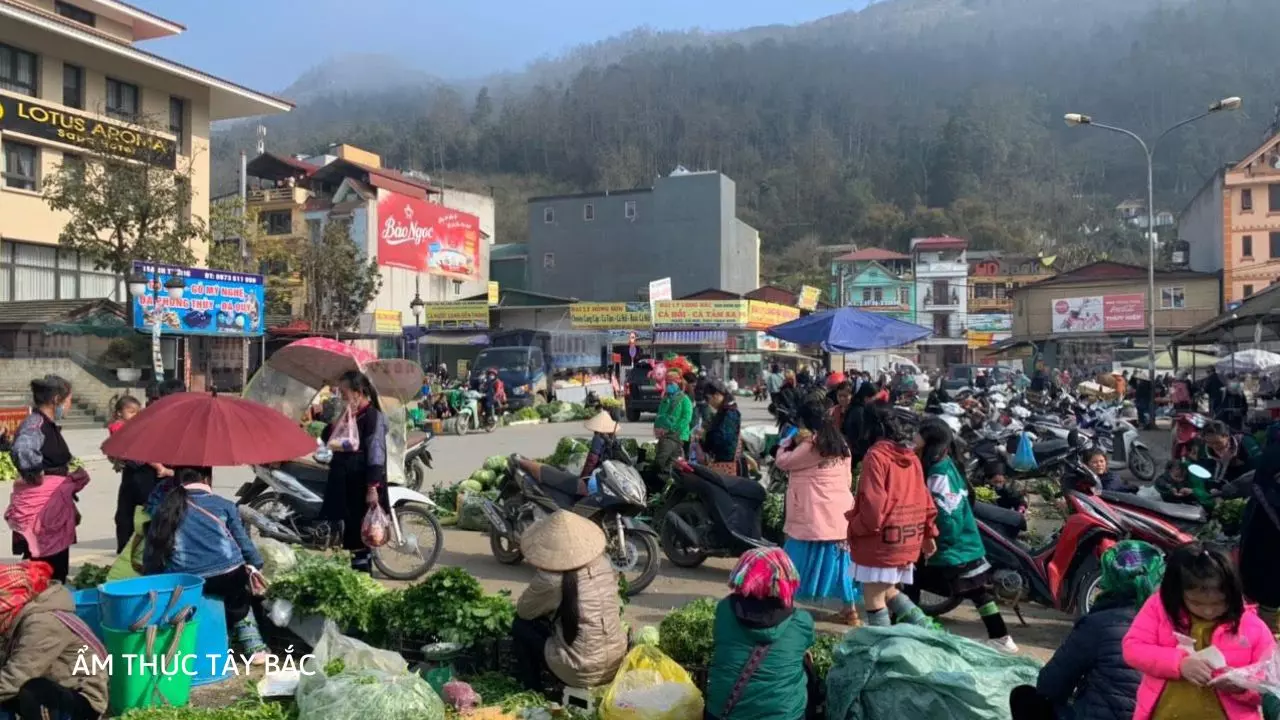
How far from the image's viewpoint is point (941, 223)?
3413 inches

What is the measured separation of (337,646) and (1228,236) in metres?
51.2

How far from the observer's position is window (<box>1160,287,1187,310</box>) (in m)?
47.2

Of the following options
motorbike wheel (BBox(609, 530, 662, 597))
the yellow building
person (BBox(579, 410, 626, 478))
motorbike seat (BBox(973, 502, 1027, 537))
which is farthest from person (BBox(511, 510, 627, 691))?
the yellow building

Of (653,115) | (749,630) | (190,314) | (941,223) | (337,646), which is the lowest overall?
(337,646)

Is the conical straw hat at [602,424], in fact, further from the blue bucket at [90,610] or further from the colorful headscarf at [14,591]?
the colorful headscarf at [14,591]

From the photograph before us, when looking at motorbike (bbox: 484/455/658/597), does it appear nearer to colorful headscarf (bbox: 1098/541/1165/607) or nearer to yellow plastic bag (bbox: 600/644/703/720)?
yellow plastic bag (bbox: 600/644/703/720)

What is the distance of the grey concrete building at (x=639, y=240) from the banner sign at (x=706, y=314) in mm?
17802

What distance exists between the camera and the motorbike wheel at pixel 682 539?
8211mm

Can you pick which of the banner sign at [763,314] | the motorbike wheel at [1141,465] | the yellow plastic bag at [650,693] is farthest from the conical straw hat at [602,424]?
the banner sign at [763,314]

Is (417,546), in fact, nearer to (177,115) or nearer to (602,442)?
(602,442)

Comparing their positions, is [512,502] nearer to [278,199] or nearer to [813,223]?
[278,199]

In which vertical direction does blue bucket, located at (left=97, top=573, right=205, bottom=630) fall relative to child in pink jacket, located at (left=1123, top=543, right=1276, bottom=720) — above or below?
below

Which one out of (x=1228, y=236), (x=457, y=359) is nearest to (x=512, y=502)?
(x=457, y=359)

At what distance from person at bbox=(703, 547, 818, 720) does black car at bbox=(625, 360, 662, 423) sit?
21374 mm
